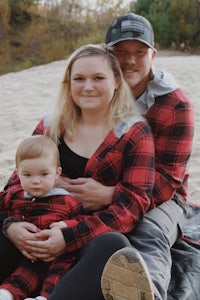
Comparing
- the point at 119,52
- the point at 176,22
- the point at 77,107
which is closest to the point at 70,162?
the point at 77,107

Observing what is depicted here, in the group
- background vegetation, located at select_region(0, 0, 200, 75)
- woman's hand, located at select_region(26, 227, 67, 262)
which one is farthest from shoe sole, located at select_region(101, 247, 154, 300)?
background vegetation, located at select_region(0, 0, 200, 75)

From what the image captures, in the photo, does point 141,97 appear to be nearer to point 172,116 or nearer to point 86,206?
point 172,116

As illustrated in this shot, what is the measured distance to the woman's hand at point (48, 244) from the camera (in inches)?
84.4

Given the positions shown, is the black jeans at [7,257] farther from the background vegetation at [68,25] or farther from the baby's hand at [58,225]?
the background vegetation at [68,25]

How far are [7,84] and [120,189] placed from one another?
28.0 ft

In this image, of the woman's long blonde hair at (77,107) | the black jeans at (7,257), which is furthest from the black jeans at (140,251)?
the woman's long blonde hair at (77,107)

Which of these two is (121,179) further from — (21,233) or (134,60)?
(134,60)

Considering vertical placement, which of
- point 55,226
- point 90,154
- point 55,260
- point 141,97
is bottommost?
point 55,260

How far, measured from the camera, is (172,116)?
8.46 ft

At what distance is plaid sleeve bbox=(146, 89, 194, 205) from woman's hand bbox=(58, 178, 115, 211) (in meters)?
0.31

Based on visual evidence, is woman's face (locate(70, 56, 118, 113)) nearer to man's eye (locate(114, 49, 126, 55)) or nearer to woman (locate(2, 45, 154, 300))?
woman (locate(2, 45, 154, 300))

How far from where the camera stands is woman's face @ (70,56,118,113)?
2416 mm

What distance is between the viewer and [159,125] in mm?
2623

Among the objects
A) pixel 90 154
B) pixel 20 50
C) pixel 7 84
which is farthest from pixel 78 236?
pixel 20 50
